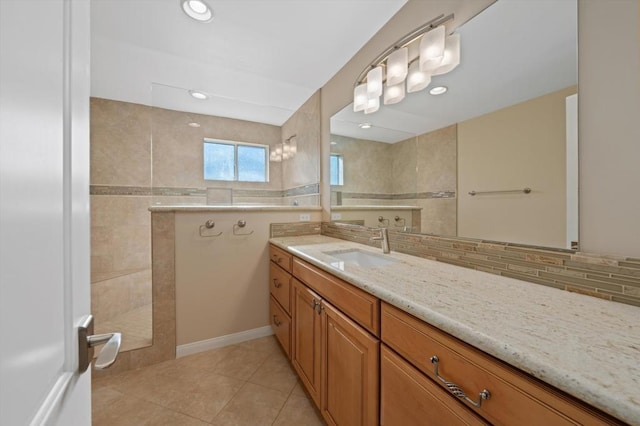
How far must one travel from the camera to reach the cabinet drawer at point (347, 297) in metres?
0.86

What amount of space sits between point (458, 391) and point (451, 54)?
1436 mm

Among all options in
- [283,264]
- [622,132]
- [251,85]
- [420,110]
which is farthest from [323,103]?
[622,132]

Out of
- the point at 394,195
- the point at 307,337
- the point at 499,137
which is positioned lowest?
the point at 307,337

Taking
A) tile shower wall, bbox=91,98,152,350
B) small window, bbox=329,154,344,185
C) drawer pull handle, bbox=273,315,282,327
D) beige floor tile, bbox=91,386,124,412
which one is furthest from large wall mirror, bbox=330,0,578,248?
tile shower wall, bbox=91,98,152,350

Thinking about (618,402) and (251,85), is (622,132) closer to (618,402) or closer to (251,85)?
(618,402)

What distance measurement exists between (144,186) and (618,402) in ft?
12.8

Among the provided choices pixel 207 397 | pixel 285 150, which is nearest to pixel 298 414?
pixel 207 397

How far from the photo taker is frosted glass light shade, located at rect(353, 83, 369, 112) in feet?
5.96

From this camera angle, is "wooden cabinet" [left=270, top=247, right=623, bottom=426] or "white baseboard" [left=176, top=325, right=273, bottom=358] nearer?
"wooden cabinet" [left=270, top=247, right=623, bottom=426]

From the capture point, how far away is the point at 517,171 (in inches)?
39.3

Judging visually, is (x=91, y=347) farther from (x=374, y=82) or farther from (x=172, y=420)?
(x=374, y=82)

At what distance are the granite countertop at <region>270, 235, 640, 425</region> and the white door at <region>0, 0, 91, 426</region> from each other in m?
0.73

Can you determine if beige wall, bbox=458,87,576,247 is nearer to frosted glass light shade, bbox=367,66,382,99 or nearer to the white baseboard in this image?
frosted glass light shade, bbox=367,66,382,99

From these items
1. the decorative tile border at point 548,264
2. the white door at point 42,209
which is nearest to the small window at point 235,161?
the decorative tile border at point 548,264
